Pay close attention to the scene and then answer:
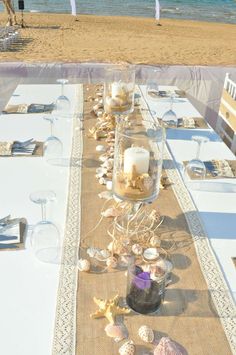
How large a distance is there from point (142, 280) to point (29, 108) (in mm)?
2408

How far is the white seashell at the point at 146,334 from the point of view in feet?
4.23

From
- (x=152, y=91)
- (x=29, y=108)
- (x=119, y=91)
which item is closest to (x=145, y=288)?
(x=119, y=91)

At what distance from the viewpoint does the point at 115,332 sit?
4.28 feet

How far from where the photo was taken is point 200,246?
178 cm

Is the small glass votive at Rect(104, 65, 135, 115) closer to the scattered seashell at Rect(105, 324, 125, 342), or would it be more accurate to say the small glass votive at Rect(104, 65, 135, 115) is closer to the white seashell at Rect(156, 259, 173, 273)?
the white seashell at Rect(156, 259, 173, 273)

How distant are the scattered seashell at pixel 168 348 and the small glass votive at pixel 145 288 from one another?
155 mm

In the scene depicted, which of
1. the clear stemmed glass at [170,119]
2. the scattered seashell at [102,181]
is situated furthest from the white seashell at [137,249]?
the clear stemmed glass at [170,119]

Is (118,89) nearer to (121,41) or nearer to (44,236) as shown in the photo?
(44,236)

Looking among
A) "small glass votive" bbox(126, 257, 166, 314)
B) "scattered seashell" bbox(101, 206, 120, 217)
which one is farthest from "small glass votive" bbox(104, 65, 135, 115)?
"small glass votive" bbox(126, 257, 166, 314)

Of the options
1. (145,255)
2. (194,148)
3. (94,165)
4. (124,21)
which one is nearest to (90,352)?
(145,255)

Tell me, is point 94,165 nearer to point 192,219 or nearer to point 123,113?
point 123,113

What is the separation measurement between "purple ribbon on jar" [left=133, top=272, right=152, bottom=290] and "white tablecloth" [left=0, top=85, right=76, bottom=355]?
308 millimetres

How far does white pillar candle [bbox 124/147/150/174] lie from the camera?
1.65 meters

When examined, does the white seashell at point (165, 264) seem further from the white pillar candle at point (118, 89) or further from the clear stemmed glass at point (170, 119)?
the clear stemmed glass at point (170, 119)
